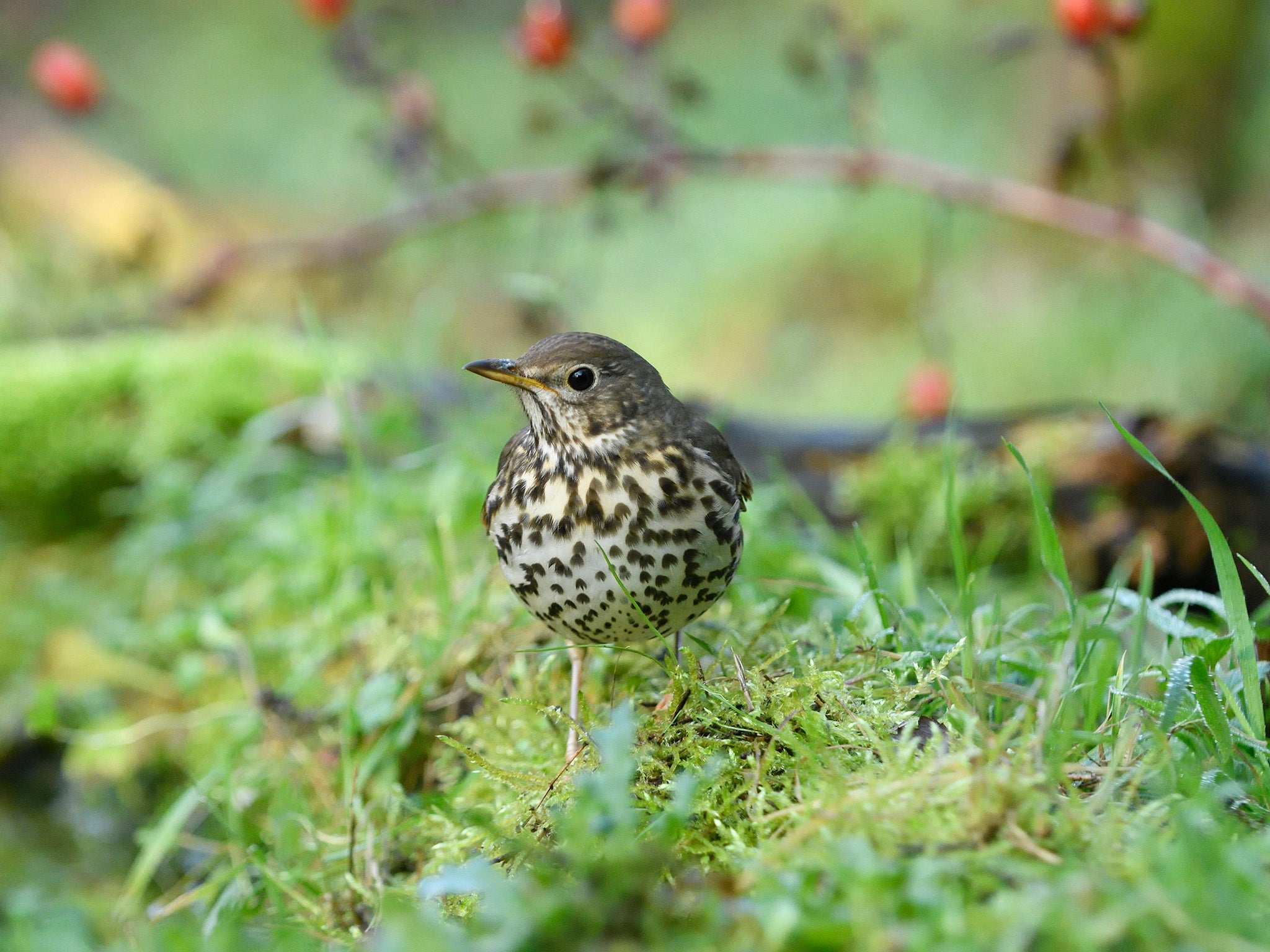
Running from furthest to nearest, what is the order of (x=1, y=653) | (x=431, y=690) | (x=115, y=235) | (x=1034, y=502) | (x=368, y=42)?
(x=115, y=235) < (x=368, y=42) < (x=1, y=653) < (x=431, y=690) < (x=1034, y=502)

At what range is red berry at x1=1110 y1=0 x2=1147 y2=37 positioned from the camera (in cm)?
352

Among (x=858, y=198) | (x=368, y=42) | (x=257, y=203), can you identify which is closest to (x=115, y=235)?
(x=257, y=203)

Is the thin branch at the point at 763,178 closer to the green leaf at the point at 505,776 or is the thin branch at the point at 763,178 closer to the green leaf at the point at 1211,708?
the green leaf at the point at 1211,708

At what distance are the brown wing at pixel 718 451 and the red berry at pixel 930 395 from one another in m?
2.22

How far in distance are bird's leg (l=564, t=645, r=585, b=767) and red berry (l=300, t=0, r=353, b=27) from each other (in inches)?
139

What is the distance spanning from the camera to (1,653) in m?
3.76

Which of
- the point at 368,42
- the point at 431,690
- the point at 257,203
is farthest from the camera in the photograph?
the point at 257,203

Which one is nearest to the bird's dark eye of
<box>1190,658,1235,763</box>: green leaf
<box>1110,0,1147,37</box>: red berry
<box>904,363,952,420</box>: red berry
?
<box>1190,658,1235,763</box>: green leaf

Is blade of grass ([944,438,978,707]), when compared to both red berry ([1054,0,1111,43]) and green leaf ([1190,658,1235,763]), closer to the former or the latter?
green leaf ([1190,658,1235,763])

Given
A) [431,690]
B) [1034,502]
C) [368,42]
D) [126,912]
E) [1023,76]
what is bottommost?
[126,912]

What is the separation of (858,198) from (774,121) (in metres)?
7.31

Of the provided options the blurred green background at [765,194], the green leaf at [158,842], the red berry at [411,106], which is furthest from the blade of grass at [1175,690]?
the red berry at [411,106]

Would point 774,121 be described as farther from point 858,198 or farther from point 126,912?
point 126,912

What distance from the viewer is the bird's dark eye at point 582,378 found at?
2092 millimetres
